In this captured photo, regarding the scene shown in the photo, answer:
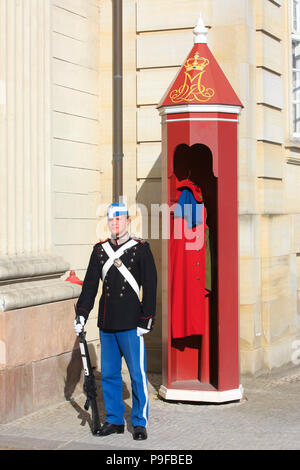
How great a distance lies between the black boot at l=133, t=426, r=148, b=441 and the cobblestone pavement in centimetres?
4

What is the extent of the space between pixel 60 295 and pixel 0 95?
177 cm

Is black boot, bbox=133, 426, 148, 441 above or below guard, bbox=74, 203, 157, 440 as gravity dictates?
below

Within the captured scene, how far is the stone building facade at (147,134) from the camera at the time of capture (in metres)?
7.31

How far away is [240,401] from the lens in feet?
23.8

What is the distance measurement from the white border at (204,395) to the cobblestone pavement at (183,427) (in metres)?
0.06

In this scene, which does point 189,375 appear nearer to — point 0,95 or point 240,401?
point 240,401

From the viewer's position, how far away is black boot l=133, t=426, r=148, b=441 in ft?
19.1

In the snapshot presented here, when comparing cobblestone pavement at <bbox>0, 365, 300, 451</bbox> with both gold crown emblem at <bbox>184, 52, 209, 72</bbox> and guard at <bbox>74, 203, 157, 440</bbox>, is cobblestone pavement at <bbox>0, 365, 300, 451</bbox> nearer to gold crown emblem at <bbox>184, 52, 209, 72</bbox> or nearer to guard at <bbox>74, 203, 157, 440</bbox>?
guard at <bbox>74, 203, 157, 440</bbox>

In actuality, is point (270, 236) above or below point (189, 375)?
above

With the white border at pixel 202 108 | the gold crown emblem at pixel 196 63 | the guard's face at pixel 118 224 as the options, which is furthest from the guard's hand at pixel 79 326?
the gold crown emblem at pixel 196 63

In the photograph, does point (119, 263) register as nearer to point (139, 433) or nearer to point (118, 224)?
point (118, 224)

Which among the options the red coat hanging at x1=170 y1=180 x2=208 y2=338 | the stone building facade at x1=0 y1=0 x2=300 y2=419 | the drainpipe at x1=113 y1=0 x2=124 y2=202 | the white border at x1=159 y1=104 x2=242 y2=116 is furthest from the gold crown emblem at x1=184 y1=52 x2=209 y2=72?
the drainpipe at x1=113 y1=0 x2=124 y2=202

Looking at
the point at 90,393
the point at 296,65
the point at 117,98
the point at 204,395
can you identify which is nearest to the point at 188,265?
the point at 204,395
